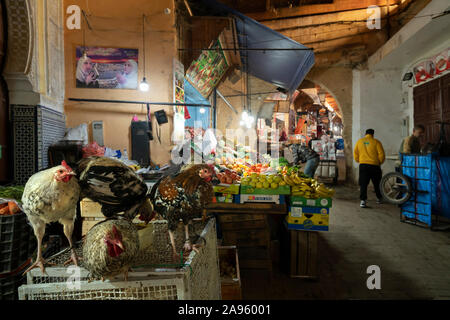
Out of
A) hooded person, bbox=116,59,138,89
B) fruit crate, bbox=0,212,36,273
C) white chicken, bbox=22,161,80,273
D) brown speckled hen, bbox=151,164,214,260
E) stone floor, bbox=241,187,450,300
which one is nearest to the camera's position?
white chicken, bbox=22,161,80,273

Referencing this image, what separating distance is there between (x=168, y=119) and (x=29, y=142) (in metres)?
3.34

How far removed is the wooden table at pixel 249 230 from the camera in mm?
3104

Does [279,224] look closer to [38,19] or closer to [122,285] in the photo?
[122,285]

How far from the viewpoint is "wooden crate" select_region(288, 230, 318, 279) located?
119 inches

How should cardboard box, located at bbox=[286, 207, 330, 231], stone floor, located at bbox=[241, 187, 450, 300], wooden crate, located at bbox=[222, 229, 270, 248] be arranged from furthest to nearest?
wooden crate, located at bbox=[222, 229, 270, 248]
cardboard box, located at bbox=[286, 207, 330, 231]
stone floor, located at bbox=[241, 187, 450, 300]

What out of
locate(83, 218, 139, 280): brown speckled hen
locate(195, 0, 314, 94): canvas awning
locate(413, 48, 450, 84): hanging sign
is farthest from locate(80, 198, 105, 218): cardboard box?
locate(413, 48, 450, 84): hanging sign

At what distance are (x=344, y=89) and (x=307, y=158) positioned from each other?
5.68 meters

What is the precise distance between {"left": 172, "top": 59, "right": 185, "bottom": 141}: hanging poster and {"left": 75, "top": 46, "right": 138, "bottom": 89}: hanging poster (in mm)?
1012

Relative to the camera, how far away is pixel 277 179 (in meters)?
3.25

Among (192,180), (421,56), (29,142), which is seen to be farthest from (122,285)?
(421,56)

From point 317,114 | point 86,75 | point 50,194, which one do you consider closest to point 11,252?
point 50,194

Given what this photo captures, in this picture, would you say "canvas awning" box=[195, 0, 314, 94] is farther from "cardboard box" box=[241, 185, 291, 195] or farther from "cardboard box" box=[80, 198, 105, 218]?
"cardboard box" box=[80, 198, 105, 218]

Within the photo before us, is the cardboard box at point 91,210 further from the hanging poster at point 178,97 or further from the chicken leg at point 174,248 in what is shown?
the hanging poster at point 178,97

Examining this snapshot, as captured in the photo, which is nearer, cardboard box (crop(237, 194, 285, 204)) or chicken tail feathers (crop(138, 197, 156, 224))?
chicken tail feathers (crop(138, 197, 156, 224))
